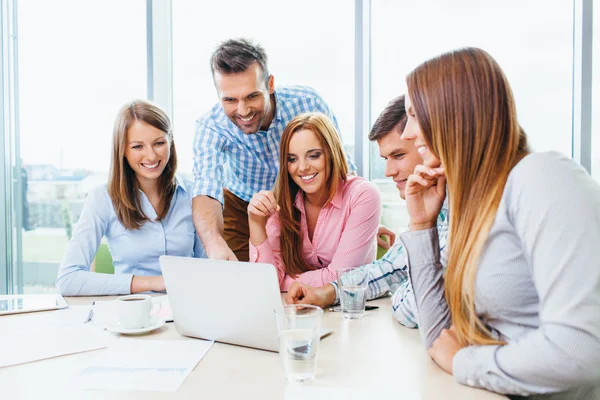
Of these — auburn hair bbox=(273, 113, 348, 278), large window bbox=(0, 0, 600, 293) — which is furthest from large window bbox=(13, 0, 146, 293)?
auburn hair bbox=(273, 113, 348, 278)

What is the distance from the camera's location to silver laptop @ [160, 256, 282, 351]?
0.99 metres

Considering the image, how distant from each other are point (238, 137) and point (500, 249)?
171cm

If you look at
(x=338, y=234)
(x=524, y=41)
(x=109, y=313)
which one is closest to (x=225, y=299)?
(x=109, y=313)

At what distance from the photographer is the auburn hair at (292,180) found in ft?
6.27

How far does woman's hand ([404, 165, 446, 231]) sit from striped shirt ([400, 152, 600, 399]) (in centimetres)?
23

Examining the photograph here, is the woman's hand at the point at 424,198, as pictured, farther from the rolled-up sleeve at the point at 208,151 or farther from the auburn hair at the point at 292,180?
the rolled-up sleeve at the point at 208,151

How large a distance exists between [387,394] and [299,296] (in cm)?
63

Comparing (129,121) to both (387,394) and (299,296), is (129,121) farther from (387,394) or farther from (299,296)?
(387,394)

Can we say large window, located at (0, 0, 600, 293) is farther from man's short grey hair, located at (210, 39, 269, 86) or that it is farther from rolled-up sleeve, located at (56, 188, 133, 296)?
rolled-up sleeve, located at (56, 188, 133, 296)

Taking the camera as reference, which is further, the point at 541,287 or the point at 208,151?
the point at 208,151

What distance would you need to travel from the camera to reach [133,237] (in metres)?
2.10

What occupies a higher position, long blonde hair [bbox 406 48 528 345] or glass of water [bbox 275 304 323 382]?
long blonde hair [bbox 406 48 528 345]

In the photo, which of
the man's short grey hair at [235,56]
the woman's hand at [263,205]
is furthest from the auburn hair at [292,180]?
the man's short grey hair at [235,56]

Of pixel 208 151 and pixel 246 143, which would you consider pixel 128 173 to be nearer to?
pixel 208 151
